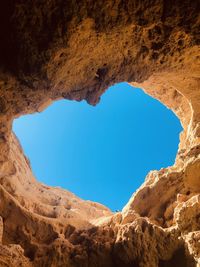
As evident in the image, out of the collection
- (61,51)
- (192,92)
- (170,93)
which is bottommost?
(61,51)

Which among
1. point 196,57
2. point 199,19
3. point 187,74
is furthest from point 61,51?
point 187,74

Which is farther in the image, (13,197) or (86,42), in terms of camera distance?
(13,197)

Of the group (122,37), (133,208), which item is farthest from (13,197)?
(122,37)

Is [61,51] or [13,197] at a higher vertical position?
[61,51]

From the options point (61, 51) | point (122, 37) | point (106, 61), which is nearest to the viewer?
point (61, 51)

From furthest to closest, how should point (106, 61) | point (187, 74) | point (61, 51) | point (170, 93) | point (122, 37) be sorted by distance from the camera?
point (170, 93), point (187, 74), point (106, 61), point (122, 37), point (61, 51)

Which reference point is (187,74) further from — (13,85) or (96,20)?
A: (13,85)
